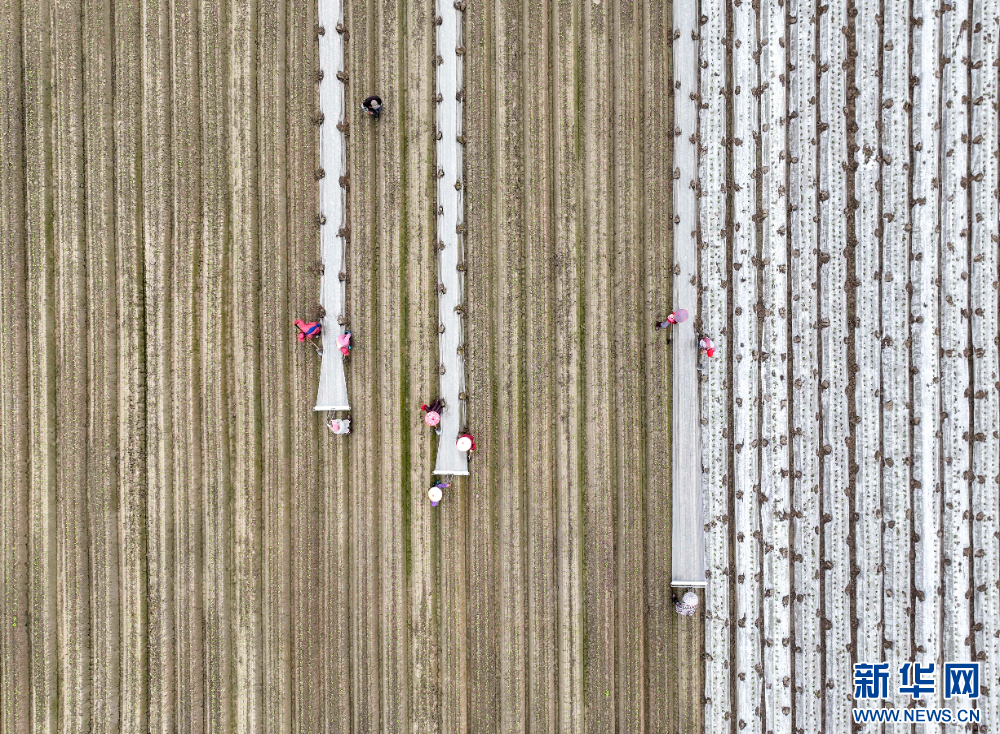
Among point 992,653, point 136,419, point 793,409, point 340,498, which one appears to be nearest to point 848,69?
point 793,409

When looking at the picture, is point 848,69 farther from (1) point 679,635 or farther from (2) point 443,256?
(1) point 679,635

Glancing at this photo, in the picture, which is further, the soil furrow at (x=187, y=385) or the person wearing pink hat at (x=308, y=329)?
the soil furrow at (x=187, y=385)

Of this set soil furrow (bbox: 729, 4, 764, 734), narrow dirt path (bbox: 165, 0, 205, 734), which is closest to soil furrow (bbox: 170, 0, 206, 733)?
narrow dirt path (bbox: 165, 0, 205, 734)

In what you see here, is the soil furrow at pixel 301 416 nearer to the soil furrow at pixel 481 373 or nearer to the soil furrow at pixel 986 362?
the soil furrow at pixel 481 373

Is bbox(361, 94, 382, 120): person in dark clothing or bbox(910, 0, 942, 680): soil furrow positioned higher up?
bbox(361, 94, 382, 120): person in dark clothing

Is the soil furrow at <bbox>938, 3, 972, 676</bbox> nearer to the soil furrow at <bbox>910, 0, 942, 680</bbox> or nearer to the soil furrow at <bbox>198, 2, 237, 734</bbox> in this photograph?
the soil furrow at <bbox>910, 0, 942, 680</bbox>

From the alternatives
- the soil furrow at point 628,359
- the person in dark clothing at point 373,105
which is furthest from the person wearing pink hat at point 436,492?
the person in dark clothing at point 373,105
